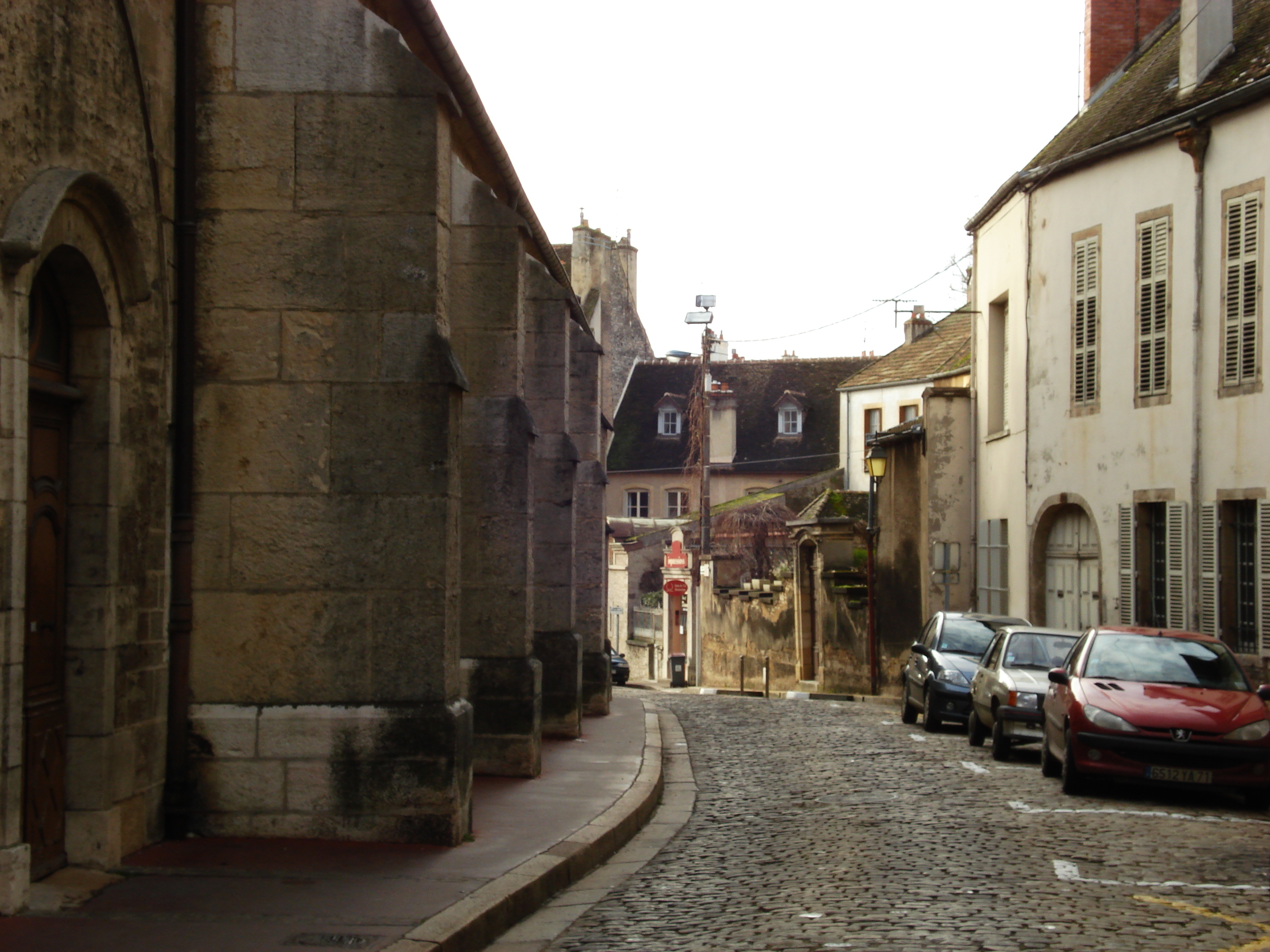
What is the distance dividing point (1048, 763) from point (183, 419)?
8865mm

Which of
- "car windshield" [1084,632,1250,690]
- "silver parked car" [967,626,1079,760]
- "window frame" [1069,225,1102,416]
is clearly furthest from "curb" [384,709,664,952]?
"window frame" [1069,225,1102,416]

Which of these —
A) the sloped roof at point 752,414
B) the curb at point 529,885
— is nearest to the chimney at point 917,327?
the sloped roof at point 752,414

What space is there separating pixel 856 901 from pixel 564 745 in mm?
7687

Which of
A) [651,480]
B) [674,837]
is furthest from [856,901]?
[651,480]

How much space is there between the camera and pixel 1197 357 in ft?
58.4

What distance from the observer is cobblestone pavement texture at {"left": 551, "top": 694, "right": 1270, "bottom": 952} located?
22.5 ft

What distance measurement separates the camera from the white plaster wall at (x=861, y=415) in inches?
1823

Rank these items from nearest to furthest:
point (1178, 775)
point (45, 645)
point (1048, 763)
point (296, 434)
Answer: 1. point (45, 645)
2. point (296, 434)
3. point (1178, 775)
4. point (1048, 763)

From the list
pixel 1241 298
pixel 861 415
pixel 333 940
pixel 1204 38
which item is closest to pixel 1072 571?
pixel 1241 298

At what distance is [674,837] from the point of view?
10219 millimetres

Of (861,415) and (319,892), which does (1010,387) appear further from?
(861,415)

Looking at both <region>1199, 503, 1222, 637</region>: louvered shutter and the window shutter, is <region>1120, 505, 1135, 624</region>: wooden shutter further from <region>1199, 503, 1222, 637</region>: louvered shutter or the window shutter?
<region>1199, 503, 1222, 637</region>: louvered shutter

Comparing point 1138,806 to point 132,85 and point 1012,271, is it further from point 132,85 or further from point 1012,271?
point 1012,271

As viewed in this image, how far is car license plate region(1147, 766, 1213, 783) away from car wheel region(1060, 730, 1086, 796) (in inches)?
23.4
